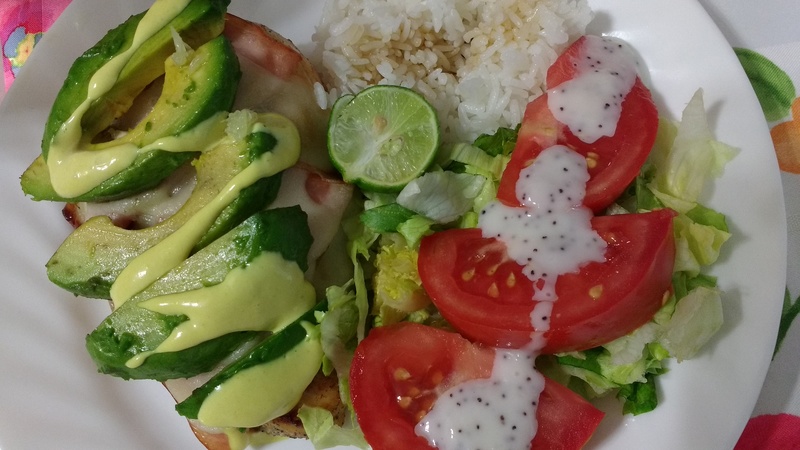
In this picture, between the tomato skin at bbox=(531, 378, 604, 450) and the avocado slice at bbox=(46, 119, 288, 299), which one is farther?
the avocado slice at bbox=(46, 119, 288, 299)

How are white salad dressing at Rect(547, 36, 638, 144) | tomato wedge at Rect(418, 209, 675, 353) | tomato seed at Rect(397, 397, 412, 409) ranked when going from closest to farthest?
tomato wedge at Rect(418, 209, 675, 353), tomato seed at Rect(397, 397, 412, 409), white salad dressing at Rect(547, 36, 638, 144)

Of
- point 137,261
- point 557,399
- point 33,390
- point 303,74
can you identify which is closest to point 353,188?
point 303,74

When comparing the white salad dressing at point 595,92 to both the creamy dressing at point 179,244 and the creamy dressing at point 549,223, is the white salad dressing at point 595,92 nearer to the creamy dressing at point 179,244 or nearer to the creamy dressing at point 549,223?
the creamy dressing at point 549,223

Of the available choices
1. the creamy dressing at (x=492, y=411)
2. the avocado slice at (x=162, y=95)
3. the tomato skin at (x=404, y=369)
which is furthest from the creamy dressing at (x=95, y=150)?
the creamy dressing at (x=492, y=411)

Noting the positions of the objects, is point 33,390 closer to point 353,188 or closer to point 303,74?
point 353,188

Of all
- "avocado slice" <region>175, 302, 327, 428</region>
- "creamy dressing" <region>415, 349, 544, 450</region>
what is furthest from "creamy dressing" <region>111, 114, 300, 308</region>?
"creamy dressing" <region>415, 349, 544, 450</region>

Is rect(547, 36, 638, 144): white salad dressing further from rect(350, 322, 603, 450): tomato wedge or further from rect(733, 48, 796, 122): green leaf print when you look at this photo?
rect(350, 322, 603, 450): tomato wedge
